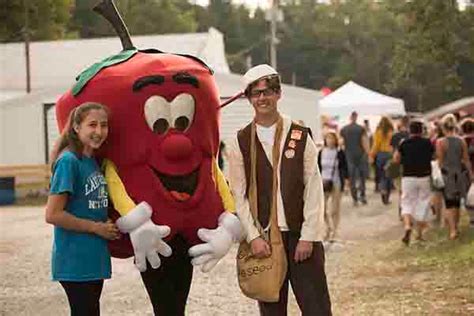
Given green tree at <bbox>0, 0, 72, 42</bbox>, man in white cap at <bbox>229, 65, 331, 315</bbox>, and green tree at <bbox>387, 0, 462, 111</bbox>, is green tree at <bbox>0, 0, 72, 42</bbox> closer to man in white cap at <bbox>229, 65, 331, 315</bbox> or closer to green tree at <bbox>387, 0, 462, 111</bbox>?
green tree at <bbox>387, 0, 462, 111</bbox>

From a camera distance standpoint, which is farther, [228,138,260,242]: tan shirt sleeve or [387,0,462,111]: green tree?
[387,0,462,111]: green tree

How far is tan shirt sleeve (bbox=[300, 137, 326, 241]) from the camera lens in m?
5.05

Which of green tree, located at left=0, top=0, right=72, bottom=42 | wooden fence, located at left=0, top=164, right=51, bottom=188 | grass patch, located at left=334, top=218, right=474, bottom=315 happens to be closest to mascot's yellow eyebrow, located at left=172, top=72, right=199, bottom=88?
grass patch, located at left=334, top=218, right=474, bottom=315

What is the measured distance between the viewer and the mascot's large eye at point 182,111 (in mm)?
5254

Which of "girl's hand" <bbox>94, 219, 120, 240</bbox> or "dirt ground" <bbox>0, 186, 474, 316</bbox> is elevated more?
"girl's hand" <bbox>94, 219, 120, 240</bbox>

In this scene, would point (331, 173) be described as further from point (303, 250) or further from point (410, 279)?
point (303, 250)

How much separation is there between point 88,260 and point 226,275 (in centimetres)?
511

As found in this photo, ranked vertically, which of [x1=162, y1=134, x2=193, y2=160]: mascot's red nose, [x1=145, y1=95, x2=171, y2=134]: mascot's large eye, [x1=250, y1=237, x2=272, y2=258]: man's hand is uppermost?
[x1=145, y1=95, x2=171, y2=134]: mascot's large eye

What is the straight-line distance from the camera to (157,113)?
5.21 m

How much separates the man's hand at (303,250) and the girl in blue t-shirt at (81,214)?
971 mm

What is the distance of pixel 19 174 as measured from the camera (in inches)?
915

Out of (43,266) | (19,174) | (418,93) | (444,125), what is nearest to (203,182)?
(43,266)

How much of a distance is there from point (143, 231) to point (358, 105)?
2596cm

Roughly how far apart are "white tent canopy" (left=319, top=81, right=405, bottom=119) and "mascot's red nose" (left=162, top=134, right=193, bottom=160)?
82.2 ft
